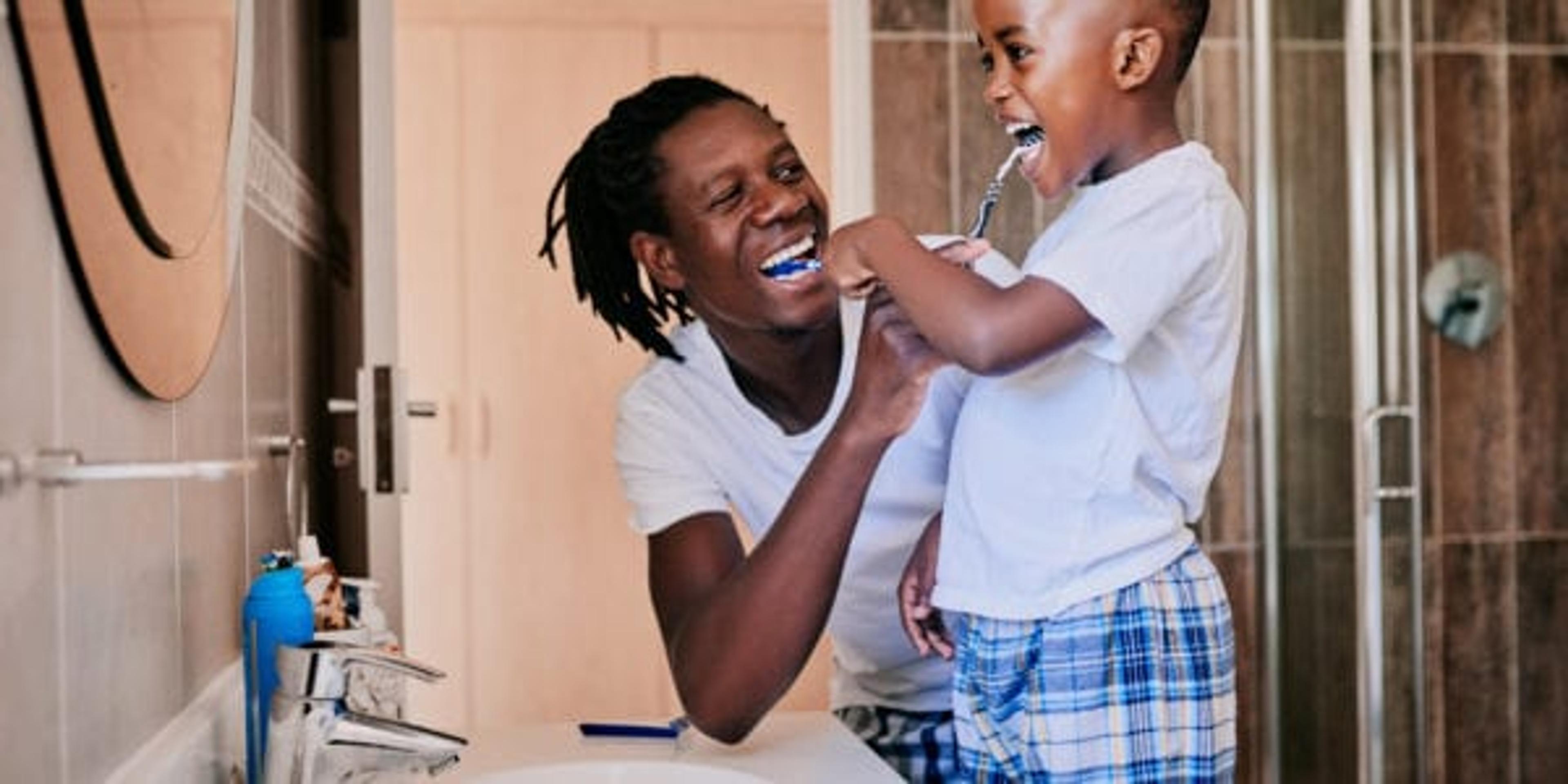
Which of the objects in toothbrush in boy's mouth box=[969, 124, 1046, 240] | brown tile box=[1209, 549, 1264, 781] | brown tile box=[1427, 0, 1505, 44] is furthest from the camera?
brown tile box=[1427, 0, 1505, 44]

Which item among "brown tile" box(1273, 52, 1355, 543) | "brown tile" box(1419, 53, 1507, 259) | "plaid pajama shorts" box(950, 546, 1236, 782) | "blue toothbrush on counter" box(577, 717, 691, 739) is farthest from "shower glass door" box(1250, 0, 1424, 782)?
"blue toothbrush on counter" box(577, 717, 691, 739)

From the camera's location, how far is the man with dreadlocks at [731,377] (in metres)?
1.65

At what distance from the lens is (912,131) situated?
210 cm

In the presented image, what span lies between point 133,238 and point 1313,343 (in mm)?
1705

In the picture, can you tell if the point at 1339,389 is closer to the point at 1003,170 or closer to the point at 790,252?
the point at 1003,170

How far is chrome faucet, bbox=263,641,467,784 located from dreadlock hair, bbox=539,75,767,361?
0.88 meters

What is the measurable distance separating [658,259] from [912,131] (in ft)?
1.84

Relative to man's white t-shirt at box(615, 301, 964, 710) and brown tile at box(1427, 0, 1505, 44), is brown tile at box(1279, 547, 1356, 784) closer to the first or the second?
man's white t-shirt at box(615, 301, 964, 710)

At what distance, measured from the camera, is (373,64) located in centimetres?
165

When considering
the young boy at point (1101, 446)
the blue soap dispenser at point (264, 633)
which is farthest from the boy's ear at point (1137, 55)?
the blue soap dispenser at point (264, 633)

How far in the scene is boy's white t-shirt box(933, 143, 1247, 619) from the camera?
1298 millimetres

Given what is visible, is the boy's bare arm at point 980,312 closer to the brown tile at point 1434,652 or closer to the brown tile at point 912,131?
the brown tile at point 912,131

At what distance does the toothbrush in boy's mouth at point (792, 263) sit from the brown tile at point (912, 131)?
0.36 metres

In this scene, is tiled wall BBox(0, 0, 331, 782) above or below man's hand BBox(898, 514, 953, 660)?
above
